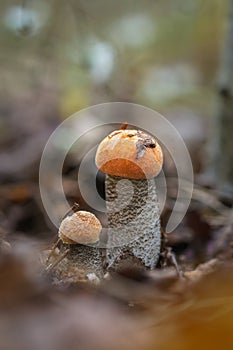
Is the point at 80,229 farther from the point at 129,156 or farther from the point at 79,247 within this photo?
the point at 129,156

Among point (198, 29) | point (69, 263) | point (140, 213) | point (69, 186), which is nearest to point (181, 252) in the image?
point (140, 213)

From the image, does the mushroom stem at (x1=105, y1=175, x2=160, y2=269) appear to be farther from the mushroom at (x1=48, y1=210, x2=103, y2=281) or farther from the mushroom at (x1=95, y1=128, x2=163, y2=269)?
the mushroom at (x1=48, y1=210, x2=103, y2=281)

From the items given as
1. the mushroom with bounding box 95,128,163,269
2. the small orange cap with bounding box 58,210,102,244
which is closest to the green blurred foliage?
the mushroom with bounding box 95,128,163,269

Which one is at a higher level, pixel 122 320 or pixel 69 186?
pixel 122 320

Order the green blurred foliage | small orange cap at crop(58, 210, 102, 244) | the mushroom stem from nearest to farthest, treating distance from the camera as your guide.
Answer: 1. small orange cap at crop(58, 210, 102, 244)
2. the mushroom stem
3. the green blurred foliage

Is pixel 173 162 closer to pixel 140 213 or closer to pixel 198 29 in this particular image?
pixel 140 213
